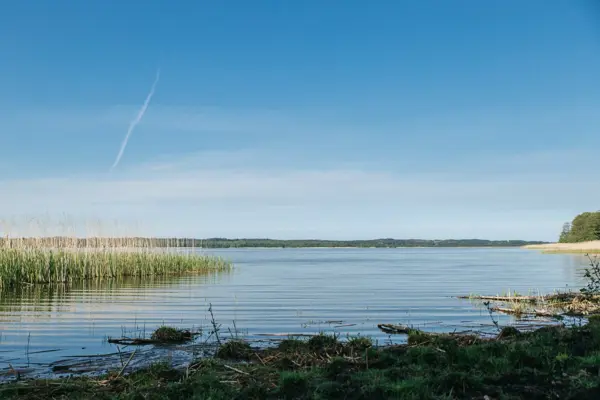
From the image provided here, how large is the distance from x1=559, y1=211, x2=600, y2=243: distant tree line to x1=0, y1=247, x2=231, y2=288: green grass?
3564 inches

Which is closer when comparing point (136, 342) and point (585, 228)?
point (136, 342)

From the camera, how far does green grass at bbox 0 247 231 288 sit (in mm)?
28219

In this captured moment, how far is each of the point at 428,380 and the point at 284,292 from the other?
2108 centimetres

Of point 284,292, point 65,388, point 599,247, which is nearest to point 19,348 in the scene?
point 65,388

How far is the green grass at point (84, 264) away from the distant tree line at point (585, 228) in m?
90.5

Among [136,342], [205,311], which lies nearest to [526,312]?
[205,311]

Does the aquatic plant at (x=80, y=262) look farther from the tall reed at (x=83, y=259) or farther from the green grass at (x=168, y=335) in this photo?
the green grass at (x=168, y=335)

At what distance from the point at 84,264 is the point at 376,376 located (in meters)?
27.4

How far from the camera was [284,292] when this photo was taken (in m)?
27.8

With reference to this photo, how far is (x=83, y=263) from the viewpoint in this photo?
3247cm

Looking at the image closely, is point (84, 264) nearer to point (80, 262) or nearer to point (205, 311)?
point (80, 262)

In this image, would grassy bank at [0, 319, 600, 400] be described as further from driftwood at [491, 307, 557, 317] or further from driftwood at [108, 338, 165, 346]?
driftwood at [491, 307, 557, 317]

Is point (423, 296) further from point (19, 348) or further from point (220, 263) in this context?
point (220, 263)

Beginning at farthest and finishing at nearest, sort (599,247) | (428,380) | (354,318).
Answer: (599,247) < (354,318) < (428,380)
